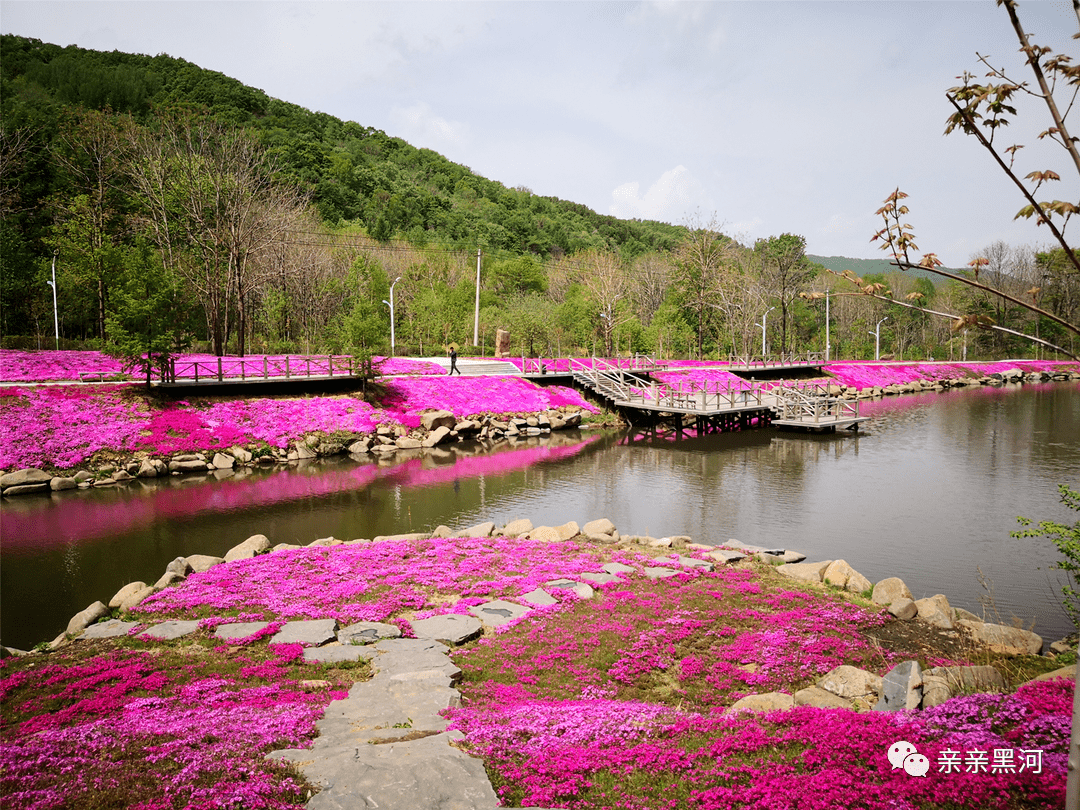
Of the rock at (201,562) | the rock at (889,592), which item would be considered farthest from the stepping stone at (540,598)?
the rock at (201,562)

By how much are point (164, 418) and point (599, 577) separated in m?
22.6

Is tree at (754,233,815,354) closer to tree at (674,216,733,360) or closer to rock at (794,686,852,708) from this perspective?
tree at (674,216,733,360)

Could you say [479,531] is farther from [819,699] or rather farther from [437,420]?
[437,420]

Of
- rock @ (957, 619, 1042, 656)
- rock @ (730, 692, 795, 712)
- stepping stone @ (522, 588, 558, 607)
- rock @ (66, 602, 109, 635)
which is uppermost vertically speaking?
rock @ (730, 692, 795, 712)

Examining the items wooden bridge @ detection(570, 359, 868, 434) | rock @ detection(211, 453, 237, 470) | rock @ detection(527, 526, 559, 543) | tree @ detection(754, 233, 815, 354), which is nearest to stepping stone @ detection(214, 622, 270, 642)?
rock @ detection(527, 526, 559, 543)

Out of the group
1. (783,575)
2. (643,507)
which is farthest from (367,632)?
(643,507)

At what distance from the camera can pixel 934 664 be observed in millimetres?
7957

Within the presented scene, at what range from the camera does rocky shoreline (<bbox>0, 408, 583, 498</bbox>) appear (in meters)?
21.8

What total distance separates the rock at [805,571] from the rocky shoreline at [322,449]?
20038 millimetres

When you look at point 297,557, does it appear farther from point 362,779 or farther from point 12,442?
point 12,442

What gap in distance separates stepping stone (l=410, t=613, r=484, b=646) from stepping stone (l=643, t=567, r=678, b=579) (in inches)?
155

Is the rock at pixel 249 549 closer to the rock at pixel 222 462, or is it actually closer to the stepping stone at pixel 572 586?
the stepping stone at pixel 572 586

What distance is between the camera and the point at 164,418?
2650cm

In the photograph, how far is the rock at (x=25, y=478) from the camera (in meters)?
20.9
